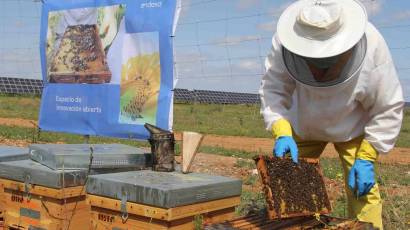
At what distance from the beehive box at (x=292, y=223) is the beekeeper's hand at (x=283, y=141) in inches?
14.5

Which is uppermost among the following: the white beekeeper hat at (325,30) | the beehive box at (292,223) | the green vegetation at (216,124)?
the white beekeeper hat at (325,30)

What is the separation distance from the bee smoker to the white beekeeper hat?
4.25 ft

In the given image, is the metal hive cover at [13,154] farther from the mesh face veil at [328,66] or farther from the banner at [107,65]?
the mesh face veil at [328,66]

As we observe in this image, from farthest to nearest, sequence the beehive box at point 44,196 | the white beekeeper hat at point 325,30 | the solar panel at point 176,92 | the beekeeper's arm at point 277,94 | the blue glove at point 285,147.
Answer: the solar panel at point 176,92 < the beehive box at point 44,196 < the beekeeper's arm at point 277,94 < the blue glove at point 285,147 < the white beekeeper hat at point 325,30

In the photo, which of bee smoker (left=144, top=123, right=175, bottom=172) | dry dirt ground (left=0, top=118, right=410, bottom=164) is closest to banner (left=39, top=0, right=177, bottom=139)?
bee smoker (left=144, top=123, right=175, bottom=172)

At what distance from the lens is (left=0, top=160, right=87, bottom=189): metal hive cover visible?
329 centimetres

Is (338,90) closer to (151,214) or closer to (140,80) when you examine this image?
(151,214)

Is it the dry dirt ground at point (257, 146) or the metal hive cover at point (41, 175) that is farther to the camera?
the dry dirt ground at point (257, 146)

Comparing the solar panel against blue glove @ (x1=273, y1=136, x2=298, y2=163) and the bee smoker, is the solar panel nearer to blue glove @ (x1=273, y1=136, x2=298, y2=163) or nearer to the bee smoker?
the bee smoker

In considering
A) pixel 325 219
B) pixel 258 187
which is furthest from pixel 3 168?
pixel 258 187

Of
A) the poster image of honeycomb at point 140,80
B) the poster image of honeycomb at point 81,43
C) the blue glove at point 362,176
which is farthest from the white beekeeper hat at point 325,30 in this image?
the poster image of honeycomb at point 81,43

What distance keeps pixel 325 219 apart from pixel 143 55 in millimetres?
2664

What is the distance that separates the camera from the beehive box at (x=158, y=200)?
2785 mm

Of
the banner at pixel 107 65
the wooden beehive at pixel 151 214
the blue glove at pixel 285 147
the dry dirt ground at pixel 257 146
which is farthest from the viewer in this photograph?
the dry dirt ground at pixel 257 146
